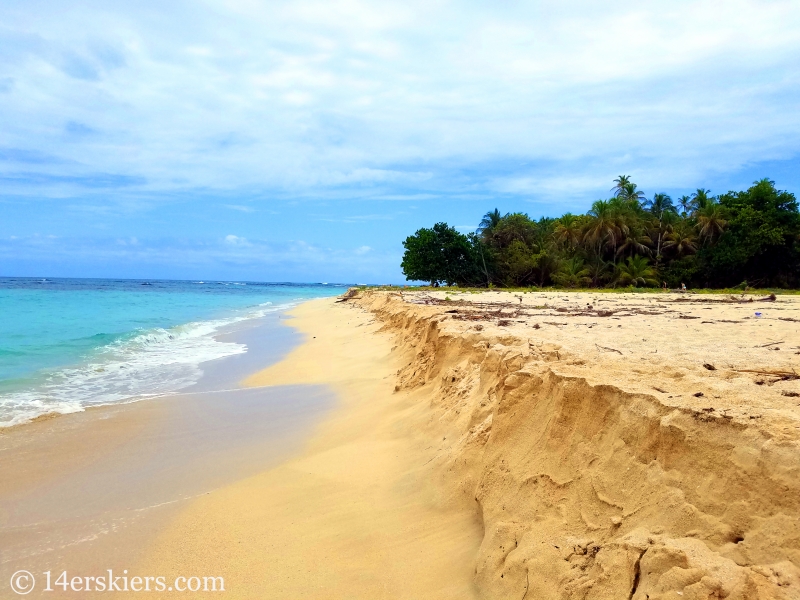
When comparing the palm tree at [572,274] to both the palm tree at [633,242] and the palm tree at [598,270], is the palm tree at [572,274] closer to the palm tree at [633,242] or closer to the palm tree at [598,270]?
the palm tree at [598,270]

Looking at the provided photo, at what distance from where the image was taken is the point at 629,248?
43719 mm

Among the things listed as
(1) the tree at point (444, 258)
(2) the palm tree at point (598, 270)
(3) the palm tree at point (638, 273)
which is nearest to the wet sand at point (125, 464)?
(1) the tree at point (444, 258)

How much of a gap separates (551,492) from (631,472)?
1.74ft

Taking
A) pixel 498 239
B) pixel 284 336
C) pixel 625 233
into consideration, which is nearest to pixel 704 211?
pixel 625 233

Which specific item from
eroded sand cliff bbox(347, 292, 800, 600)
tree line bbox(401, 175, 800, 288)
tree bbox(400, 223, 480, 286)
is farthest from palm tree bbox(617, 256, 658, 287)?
eroded sand cliff bbox(347, 292, 800, 600)

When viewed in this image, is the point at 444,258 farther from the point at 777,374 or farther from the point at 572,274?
the point at 777,374

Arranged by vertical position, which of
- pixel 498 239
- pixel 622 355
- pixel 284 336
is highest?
pixel 498 239

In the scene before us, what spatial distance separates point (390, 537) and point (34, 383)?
338 inches

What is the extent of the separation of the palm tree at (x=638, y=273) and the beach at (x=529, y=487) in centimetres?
3508

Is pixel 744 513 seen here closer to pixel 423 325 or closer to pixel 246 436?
pixel 246 436

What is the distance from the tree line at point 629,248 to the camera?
35219mm

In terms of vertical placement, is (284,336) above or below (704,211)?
below

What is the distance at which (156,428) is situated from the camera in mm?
6613

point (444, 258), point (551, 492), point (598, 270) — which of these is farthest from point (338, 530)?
point (598, 270)
